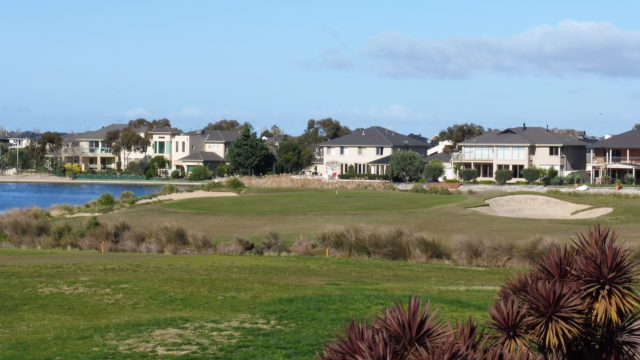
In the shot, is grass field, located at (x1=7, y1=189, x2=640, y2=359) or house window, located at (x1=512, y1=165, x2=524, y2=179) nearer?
grass field, located at (x1=7, y1=189, x2=640, y2=359)

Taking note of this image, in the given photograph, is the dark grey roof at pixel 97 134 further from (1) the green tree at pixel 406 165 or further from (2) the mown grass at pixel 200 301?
(2) the mown grass at pixel 200 301

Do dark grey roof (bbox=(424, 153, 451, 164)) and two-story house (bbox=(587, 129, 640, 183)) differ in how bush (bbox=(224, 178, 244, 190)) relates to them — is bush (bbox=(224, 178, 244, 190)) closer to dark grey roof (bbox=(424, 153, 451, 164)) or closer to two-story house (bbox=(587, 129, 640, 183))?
two-story house (bbox=(587, 129, 640, 183))

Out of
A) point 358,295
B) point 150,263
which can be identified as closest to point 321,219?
point 150,263

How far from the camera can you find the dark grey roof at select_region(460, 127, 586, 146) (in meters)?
96.0

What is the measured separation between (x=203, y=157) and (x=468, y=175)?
42.3 meters

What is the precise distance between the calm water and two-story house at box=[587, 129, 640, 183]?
44851mm

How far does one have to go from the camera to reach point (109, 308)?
55.7ft

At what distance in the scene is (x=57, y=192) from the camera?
4085 inches

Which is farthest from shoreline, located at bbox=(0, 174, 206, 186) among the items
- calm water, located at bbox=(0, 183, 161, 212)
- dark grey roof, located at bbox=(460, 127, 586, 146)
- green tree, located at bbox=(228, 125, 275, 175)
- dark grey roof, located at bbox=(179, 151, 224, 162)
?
dark grey roof, located at bbox=(460, 127, 586, 146)

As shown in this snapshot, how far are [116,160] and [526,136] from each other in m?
64.9

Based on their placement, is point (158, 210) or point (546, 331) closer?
point (546, 331)

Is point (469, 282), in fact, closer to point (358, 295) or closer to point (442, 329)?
point (358, 295)

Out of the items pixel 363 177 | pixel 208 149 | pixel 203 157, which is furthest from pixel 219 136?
pixel 363 177

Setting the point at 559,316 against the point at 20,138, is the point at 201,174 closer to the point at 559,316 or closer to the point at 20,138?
the point at 20,138
